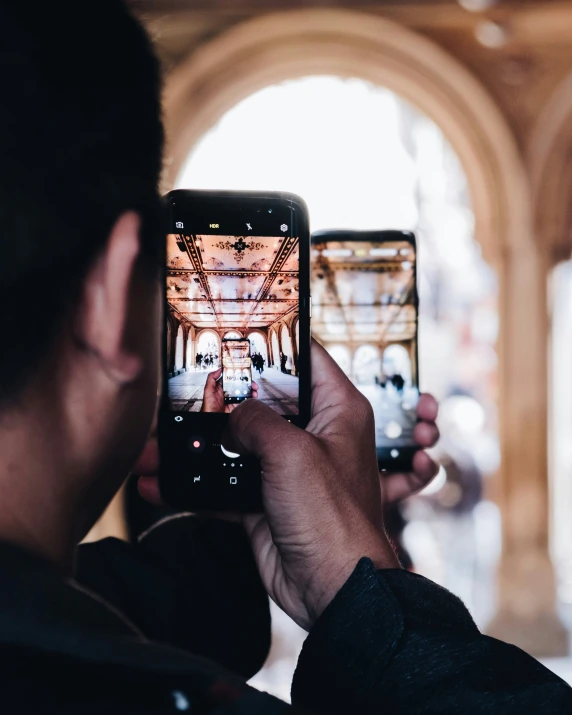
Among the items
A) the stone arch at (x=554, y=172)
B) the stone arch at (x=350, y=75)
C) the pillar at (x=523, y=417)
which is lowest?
the pillar at (x=523, y=417)

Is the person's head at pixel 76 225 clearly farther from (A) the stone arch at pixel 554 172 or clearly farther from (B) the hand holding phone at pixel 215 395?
(A) the stone arch at pixel 554 172

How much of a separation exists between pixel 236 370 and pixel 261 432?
14 centimetres

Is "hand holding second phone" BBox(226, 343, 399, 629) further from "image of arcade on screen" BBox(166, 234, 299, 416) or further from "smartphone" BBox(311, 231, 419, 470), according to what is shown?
"smartphone" BBox(311, 231, 419, 470)

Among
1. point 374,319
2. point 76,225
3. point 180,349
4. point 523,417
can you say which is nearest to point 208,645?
point 180,349

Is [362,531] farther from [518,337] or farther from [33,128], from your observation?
[518,337]

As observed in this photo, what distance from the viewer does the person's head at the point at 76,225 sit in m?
0.32

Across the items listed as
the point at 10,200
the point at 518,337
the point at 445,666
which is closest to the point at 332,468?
the point at 445,666

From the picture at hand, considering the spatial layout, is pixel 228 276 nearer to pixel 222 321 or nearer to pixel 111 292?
pixel 222 321

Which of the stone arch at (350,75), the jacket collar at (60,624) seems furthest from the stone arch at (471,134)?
the jacket collar at (60,624)

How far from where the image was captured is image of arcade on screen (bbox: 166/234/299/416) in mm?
681

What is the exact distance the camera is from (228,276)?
0.71m

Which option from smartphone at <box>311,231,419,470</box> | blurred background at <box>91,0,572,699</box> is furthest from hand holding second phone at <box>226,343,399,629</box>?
blurred background at <box>91,0,572,699</box>

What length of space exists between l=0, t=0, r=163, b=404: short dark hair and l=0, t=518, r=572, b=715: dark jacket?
0.11 m

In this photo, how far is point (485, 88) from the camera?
9.10 ft
